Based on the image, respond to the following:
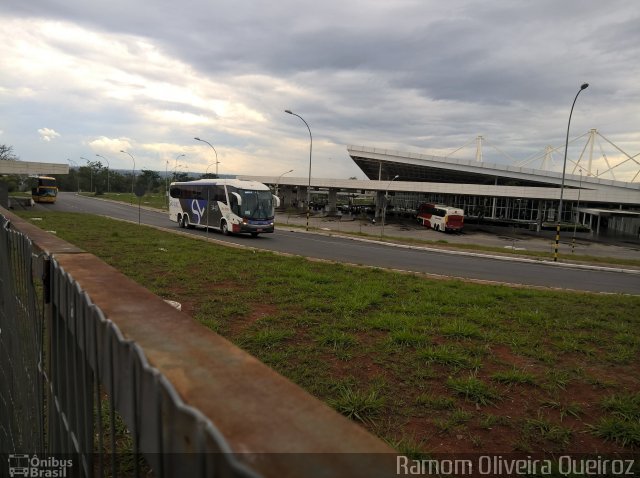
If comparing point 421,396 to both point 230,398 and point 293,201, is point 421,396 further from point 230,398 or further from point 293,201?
point 293,201

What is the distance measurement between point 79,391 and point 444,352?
468cm

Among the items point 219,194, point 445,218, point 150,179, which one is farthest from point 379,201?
point 150,179

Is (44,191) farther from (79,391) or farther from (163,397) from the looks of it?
(163,397)

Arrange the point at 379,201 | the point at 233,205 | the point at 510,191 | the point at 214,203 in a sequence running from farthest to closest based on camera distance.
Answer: the point at 379,201, the point at 510,191, the point at 214,203, the point at 233,205

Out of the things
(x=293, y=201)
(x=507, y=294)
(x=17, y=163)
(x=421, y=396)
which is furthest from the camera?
(x=293, y=201)

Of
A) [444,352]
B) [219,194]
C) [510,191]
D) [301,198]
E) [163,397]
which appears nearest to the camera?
[163,397]

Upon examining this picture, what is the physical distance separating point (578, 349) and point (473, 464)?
3.50 m

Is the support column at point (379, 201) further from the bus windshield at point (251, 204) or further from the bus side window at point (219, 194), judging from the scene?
the bus windshield at point (251, 204)

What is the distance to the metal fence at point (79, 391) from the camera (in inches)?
29.0

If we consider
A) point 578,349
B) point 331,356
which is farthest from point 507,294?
point 331,356

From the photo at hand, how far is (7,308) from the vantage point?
2508 mm

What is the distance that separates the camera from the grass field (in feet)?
12.7

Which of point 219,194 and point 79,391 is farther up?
point 219,194

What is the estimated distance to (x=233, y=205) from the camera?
81.4ft
